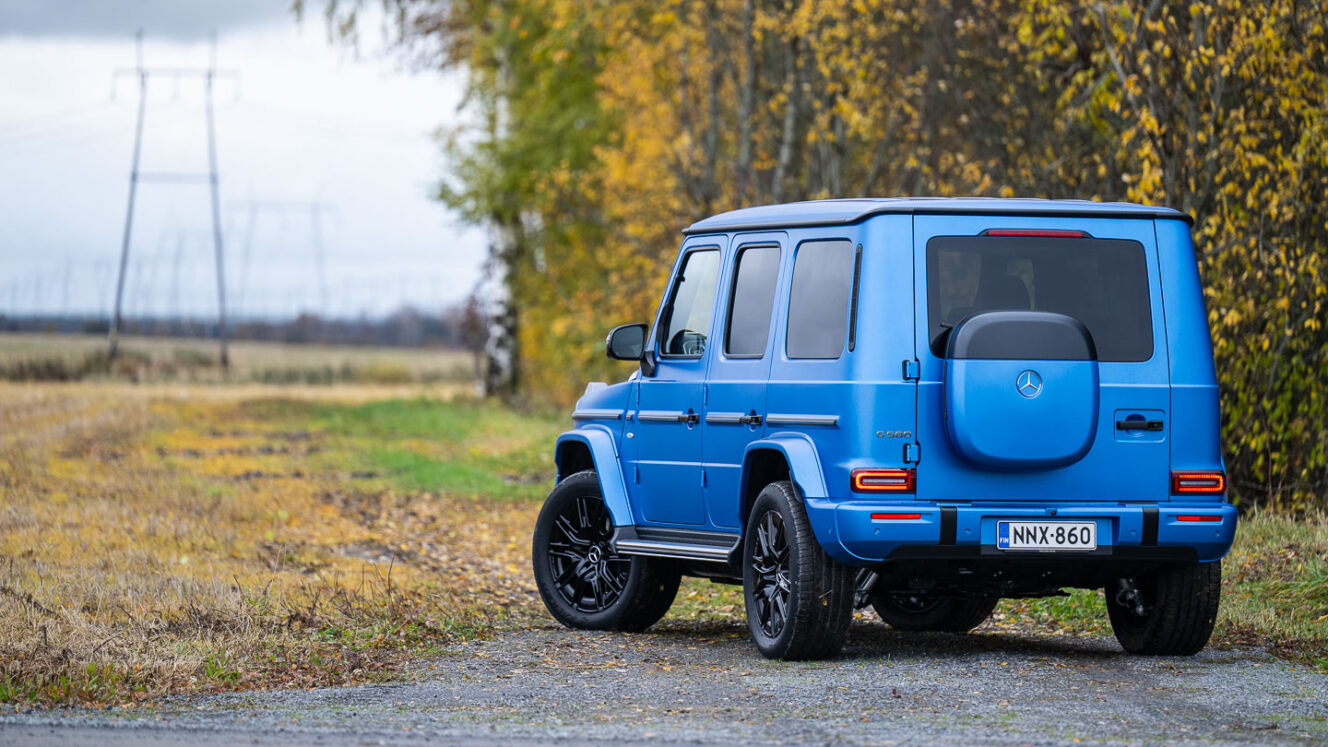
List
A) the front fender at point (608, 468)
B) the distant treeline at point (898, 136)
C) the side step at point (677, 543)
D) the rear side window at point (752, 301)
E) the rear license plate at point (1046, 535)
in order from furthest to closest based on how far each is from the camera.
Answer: the distant treeline at point (898, 136)
the front fender at point (608, 468)
the side step at point (677, 543)
the rear side window at point (752, 301)
the rear license plate at point (1046, 535)

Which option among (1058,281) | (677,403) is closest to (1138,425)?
(1058,281)

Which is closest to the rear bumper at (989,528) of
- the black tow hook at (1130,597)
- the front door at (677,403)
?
the black tow hook at (1130,597)

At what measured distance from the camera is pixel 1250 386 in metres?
12.8

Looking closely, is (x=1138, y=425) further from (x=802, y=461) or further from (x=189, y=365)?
(x=189, y=365)

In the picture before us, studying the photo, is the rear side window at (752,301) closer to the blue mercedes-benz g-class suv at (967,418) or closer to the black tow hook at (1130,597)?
the blue mercedes-benz g-class suv at (967,418)

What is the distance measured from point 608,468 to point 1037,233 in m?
2.76

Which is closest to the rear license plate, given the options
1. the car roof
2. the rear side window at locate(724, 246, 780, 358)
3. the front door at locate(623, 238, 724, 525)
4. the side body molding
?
the side body molding

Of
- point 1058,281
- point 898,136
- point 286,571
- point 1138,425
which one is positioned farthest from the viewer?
point 898,136

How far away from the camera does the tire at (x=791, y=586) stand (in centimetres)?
776

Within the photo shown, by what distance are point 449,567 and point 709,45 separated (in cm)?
1190

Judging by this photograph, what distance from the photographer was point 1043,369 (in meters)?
7.53

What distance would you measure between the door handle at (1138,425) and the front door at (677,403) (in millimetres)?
2096

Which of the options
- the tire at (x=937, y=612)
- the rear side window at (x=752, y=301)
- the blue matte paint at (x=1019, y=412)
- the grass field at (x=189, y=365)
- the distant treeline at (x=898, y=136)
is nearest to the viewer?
the blue matte paint at (x=1019, y=412)

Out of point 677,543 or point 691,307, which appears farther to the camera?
point 691,307
